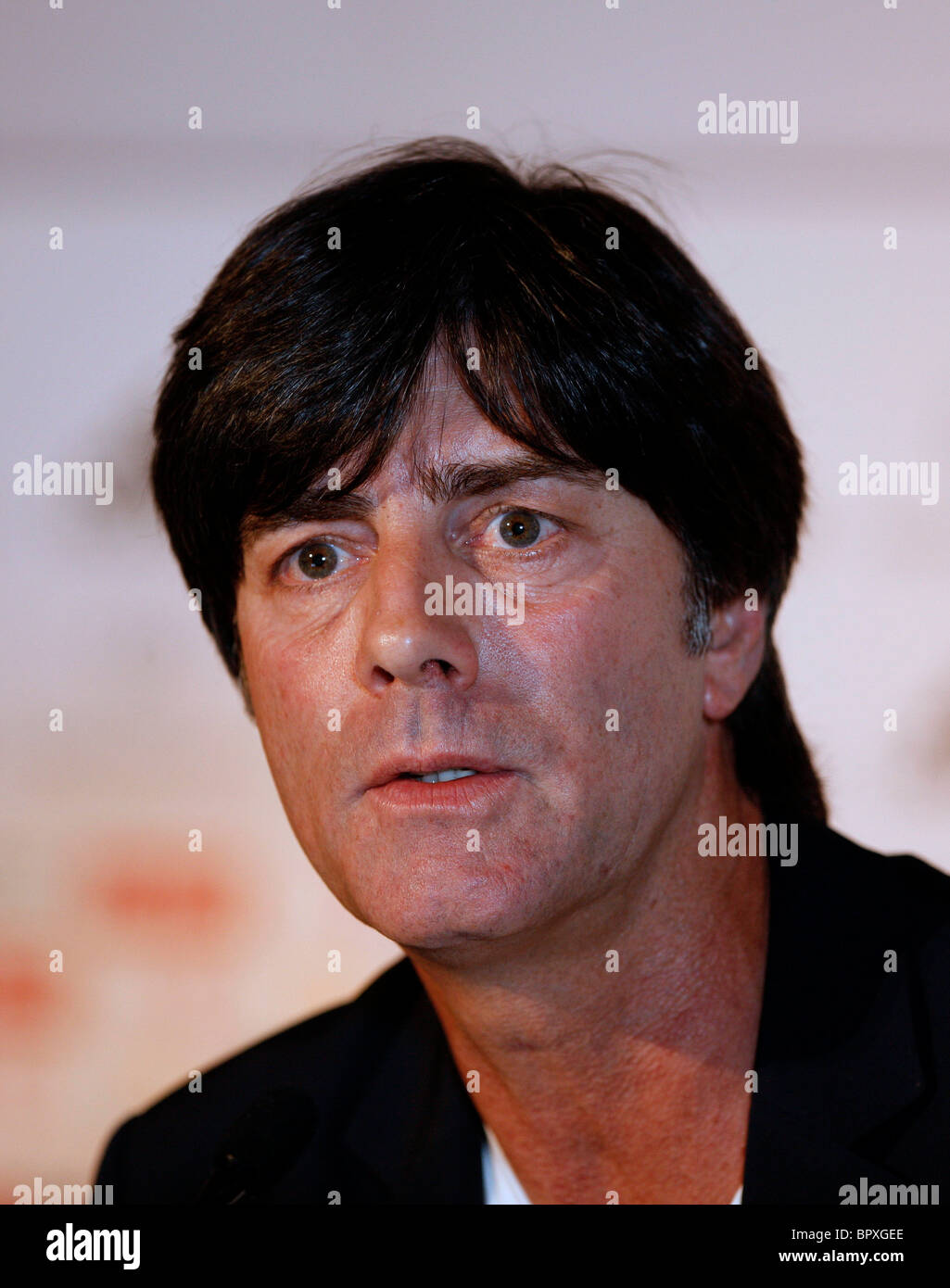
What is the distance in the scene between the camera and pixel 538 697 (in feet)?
4.93

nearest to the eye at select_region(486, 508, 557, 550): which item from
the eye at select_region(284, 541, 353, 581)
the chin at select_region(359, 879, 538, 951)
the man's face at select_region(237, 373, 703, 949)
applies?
the man's face at select_region(237, 373, 703, 949)

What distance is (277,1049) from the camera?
202cm

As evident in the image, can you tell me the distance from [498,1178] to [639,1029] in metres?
0.29

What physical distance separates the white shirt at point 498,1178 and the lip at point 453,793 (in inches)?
22.7

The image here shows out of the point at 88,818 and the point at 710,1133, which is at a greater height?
the point at 88,818

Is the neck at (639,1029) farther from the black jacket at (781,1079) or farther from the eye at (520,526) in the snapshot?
the eye at (520,526)

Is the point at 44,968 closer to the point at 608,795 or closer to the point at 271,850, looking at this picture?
the point at 271,850

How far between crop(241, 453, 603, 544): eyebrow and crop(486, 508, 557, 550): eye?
4cm

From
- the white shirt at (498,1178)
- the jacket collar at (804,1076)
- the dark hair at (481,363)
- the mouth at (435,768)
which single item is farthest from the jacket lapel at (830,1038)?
the mouth at (435,768)

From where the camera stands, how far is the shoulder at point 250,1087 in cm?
191

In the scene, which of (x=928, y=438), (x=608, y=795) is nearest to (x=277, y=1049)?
(x=608, y=795)

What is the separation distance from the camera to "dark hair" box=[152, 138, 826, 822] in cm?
156

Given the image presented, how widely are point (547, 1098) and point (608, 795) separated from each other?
0.44 metres
